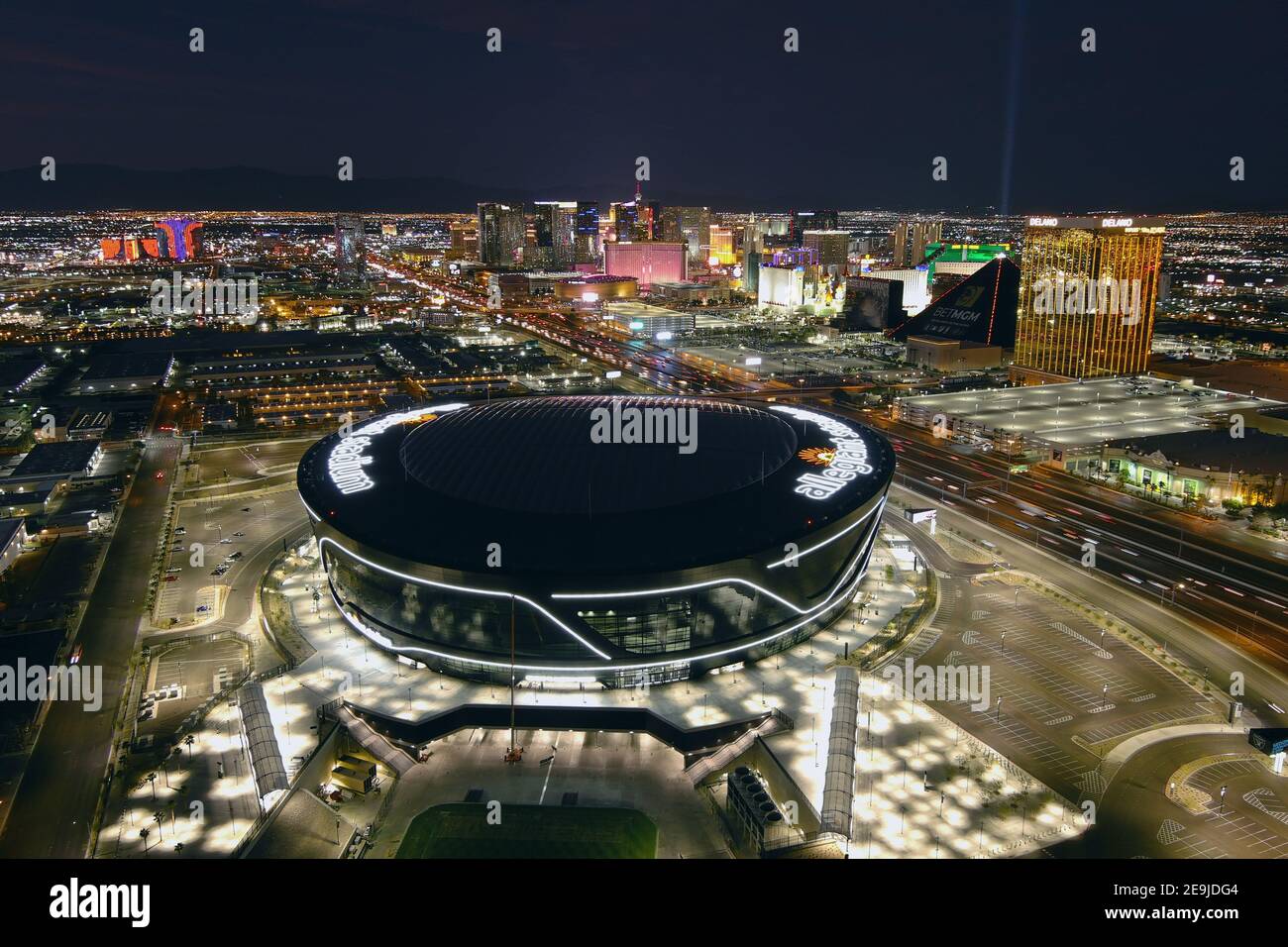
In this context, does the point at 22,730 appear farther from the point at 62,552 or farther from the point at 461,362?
the point at 461,362

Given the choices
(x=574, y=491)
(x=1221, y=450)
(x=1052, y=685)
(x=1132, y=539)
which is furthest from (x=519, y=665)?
(x=1221, y=450)

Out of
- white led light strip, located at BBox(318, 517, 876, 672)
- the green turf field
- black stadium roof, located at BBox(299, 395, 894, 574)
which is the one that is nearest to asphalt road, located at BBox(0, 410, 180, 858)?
white led light strip, located at BBox(318, 517, 876, 672)

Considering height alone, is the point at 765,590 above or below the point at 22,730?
above

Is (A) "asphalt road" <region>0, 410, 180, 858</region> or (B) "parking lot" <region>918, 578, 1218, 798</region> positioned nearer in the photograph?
(A) "asphalt road" <region>0, 410, 180, 858</region>

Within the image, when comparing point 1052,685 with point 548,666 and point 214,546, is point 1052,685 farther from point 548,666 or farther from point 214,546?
point 214,546

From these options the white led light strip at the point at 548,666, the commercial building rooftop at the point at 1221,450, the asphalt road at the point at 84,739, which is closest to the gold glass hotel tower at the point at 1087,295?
the commercial building rooftop at the point at 1221,450

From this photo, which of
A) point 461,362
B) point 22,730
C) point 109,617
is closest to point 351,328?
point 461,362

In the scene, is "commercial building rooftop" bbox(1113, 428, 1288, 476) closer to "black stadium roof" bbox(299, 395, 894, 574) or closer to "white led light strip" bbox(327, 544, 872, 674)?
"black stadium roof" bbox(299, 395, 894, 574)
